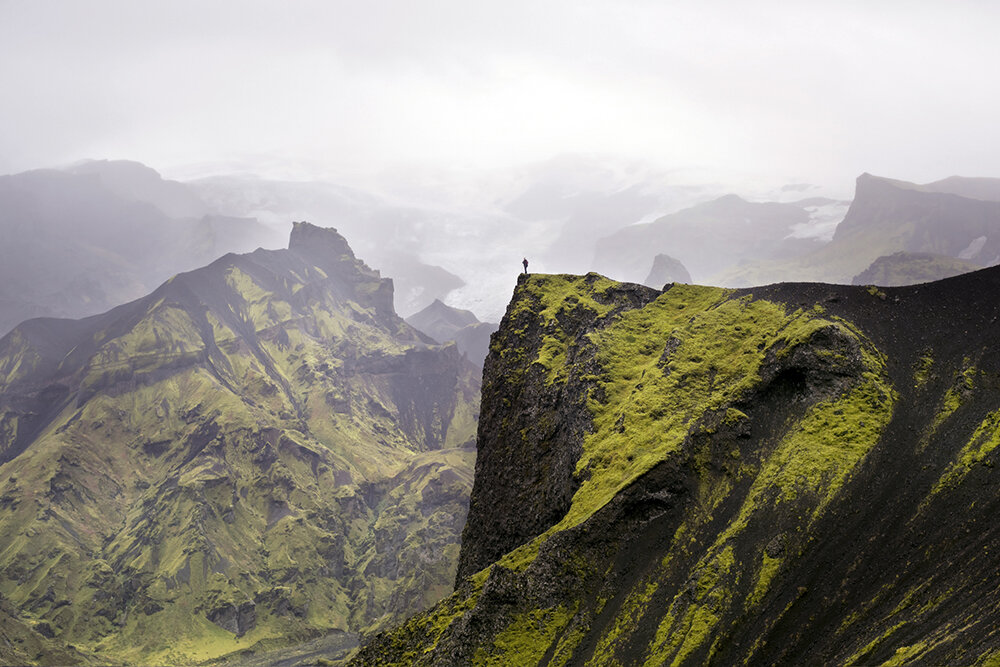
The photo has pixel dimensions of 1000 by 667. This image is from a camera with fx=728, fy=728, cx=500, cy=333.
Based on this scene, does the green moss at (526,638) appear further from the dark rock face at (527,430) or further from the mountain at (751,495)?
the dark rock face at (527,430)

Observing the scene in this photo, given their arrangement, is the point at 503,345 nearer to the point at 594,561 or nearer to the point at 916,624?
the point at 594,561

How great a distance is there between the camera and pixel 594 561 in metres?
64.7

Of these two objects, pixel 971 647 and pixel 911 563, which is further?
pixel 911 563

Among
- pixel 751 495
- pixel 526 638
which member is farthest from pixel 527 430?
pixel 751 495

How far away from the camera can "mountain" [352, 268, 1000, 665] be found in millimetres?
48562

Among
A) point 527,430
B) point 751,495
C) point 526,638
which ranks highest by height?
point 527,430

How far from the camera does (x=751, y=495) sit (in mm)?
61625

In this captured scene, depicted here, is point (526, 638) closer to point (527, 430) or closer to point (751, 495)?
point (751, 495)

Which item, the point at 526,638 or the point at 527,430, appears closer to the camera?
the point at 526,638

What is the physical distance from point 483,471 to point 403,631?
26470 mm

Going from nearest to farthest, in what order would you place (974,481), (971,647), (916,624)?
(971,647)
(916,624)
(974,481)

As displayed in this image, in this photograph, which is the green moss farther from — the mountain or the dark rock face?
the dark rock face

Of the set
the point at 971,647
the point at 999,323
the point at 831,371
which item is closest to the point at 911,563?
the point at 971,647

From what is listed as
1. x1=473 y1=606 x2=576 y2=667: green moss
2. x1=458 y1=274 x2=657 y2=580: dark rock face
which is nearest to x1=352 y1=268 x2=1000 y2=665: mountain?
x1=473 y1=606 x2=576 y2=667: green moss
